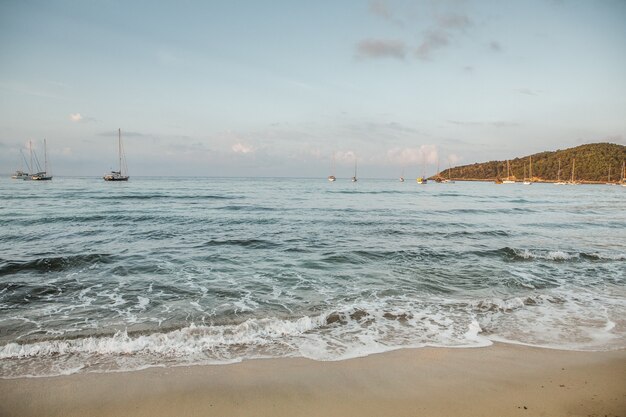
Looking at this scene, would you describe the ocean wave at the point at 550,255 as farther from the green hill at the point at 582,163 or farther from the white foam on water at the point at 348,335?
the green hill at the point at 582,163

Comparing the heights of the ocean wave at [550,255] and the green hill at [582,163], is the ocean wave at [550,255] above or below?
below

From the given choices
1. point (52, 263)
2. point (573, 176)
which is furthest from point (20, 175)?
point (573, 176)

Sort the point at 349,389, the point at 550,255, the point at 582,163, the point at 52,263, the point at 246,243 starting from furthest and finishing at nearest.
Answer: the point at 582,163 < the point at 246,243 < the point at 550,255 < the point at 52,263 < the point at 349,389

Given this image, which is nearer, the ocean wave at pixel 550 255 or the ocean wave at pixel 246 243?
the ocean wave at pixel 550 255

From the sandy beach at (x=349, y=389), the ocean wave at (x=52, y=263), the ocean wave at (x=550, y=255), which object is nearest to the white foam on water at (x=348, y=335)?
the sandy beach at (x=349, y=389)

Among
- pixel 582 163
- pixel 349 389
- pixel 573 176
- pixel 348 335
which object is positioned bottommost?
pixel 348 335

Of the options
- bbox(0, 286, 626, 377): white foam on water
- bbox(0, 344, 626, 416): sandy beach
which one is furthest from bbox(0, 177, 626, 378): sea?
bbox(0, 344, 626, 416): sandy beach

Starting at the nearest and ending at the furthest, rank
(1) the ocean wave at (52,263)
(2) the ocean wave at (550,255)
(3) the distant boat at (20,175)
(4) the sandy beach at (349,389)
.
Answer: (4) the sandy beach at (349,389), (1) the ocean wave at (52,263), (2) the ocean wave at (550,255), (3) the distant boat at (20,175)

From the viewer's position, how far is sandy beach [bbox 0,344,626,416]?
4309 millimetres

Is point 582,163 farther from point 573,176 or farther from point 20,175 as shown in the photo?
point 20,175

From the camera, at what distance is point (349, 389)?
15.7ft

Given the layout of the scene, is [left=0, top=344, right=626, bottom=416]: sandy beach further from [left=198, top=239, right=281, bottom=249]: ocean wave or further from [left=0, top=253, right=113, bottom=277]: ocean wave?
[left=198, top=239, right=281, bottom=249]: ocean wave

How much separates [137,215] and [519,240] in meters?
25.6

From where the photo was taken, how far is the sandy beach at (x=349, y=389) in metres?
4.31
